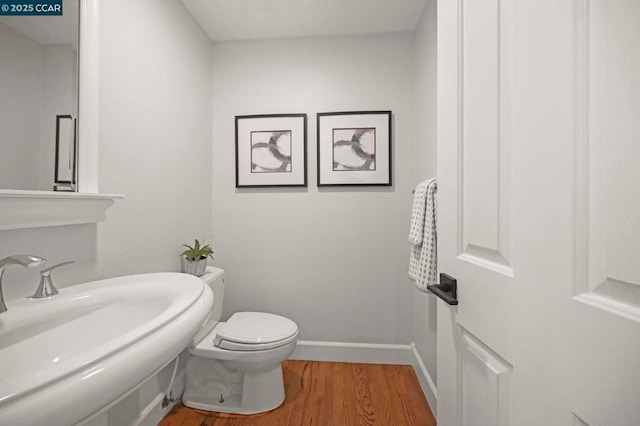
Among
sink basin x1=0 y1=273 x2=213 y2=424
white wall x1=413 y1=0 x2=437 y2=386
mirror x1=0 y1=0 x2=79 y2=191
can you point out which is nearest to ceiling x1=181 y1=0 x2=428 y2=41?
white wall x1=413 y1=0 x2=437 y2=386

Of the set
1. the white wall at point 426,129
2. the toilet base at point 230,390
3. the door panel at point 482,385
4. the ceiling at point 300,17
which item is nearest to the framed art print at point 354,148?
the white wall at point 426,129

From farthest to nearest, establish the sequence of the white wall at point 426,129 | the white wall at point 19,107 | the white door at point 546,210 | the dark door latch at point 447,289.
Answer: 1. the white wall at point 426,129
2. the white wall at point 19,107
3. the dark door latch at point 447,289
4. the white door at point 546,210

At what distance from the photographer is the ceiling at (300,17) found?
1754 mm

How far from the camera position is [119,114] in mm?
1269

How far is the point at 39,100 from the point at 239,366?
4.74 feet

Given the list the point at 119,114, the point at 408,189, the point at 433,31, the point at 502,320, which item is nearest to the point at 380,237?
the point at 408,189

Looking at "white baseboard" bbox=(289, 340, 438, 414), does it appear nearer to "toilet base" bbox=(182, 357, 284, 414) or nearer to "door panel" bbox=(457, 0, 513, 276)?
"toilet base" bbox=(182, 357, 284, 414)

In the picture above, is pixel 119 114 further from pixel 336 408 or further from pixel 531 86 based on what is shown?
pixel 336 408

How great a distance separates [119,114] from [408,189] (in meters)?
1.77

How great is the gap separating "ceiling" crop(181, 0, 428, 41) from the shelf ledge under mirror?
1.46 metres

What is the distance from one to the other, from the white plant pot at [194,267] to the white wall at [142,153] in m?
0.06

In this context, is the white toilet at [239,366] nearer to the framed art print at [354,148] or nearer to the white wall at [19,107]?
the white wall at [19,107]

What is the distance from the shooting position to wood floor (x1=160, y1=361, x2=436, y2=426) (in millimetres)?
1498

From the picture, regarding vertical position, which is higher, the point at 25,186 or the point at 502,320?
the point at 25,186
